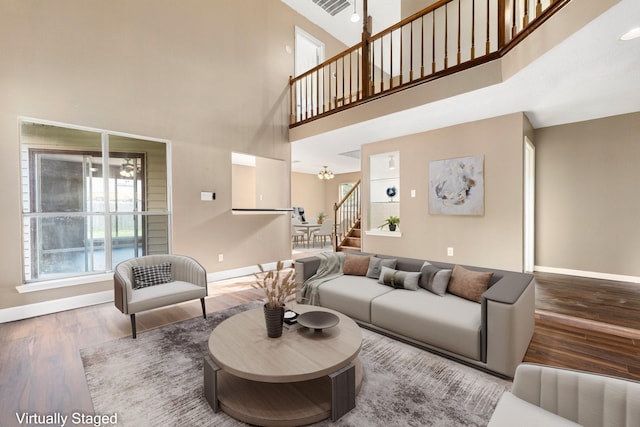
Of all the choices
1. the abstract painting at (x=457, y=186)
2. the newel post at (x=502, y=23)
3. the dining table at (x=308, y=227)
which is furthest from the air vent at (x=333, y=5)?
the dining table at (x=308, y=227)

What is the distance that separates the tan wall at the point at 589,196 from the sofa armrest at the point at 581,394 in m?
4.91

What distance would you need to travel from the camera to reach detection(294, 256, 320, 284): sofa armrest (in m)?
3.39

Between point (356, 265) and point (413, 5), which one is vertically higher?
point (413, 5)

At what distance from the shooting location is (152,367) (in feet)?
7.09

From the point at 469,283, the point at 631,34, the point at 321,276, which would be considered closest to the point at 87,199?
the point at 321,276

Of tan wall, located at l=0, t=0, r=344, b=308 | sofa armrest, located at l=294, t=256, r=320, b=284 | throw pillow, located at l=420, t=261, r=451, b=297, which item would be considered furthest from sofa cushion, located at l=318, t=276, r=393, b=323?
tan wall, located at l=0, t=0, r=344, b=308

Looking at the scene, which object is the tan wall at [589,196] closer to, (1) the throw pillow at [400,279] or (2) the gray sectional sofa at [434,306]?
(2) the gray sectional sofa at [434,306]

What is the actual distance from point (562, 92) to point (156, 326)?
18.0ft

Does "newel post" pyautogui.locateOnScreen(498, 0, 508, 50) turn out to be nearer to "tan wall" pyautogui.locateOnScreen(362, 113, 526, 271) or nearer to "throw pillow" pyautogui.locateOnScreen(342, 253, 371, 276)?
"tan wall" pyautogui.locateOnScreen(362, 113, 526, 271)

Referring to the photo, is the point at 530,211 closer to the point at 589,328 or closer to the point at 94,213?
the point at 589,328

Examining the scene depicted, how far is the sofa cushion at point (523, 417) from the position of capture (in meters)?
1.09

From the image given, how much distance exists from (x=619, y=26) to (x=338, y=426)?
355 cm

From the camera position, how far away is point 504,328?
1956 mm

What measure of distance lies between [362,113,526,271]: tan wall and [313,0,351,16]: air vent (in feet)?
10.4
